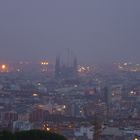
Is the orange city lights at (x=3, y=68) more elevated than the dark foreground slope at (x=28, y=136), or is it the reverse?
the orange city lights at (x=3, y=68)

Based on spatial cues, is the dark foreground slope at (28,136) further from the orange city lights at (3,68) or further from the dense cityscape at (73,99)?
the orange city lights at (3,68)

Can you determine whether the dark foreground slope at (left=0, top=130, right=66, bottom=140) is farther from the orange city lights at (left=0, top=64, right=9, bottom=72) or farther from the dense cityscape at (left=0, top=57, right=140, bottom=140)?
the orange city lights at (left=0, top=64, right=9, bottom=72)

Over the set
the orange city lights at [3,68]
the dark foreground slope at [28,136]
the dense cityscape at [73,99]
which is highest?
the orange city lights at [3,68]

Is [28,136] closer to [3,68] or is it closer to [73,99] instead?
[73,99]

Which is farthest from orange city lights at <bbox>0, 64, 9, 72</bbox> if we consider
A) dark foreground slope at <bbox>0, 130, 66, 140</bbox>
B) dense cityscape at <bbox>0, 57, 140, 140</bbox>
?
dark foreground slope at <bbox>0, 130, 66, 140</bbox>

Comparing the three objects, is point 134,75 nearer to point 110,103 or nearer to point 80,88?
point 80,88

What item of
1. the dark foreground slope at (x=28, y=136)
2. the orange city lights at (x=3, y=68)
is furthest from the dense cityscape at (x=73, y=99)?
the dark foreground slope at (x=28, y=136)

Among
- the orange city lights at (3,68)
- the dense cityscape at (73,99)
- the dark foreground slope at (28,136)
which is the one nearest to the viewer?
the dark foreground slope at (28,136)

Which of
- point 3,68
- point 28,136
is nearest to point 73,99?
point 3,68

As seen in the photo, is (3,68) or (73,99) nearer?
(73,99)
